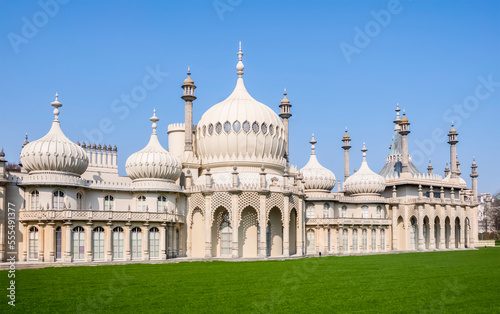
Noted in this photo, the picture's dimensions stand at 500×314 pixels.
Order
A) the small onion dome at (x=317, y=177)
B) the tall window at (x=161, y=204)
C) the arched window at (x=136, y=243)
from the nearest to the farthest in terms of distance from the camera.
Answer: the arched window at (x=136, y=243) < the tall window at (x=161, y=204) < the small onion dome at (x=317, y=177)

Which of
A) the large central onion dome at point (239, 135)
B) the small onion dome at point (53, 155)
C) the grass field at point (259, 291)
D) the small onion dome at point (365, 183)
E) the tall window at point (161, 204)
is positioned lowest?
the grass field at point (259, 291)

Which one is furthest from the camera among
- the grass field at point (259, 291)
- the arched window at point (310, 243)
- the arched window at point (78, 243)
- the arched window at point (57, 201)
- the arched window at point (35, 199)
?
the arched window at point (310, 243)

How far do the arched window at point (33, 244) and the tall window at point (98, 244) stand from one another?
4.24 m

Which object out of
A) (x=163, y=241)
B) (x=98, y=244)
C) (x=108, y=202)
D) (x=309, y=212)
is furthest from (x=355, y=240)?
(x=98, y=244)

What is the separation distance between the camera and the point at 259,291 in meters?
23.5

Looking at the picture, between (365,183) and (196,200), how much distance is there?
24.3 metres

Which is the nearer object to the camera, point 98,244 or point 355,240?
point 98,244

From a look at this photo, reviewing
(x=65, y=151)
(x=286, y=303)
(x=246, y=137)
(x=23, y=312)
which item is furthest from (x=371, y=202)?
(x=23, y=312)

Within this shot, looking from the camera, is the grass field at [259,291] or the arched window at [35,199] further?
the arched window at [35,199]

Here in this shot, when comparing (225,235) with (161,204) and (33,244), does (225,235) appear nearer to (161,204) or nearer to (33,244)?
(161,204)

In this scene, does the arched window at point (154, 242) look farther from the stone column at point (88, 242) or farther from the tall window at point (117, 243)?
the stone column at point (88, 242)

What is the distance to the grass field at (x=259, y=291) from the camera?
19.3m

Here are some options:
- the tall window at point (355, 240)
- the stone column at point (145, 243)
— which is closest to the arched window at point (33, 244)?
the stone column at point (145, 243)

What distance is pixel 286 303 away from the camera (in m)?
20.3
